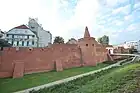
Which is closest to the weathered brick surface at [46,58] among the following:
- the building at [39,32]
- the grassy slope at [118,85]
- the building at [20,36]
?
the grassy slope at [118,85]

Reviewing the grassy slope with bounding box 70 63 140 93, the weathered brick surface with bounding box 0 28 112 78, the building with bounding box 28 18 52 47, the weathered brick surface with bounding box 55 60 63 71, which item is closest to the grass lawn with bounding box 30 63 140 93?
the grassy slope with bounding box 70 63 140 93

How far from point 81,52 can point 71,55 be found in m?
2.51

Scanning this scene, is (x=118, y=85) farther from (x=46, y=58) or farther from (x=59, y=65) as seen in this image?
(x=59, y=65)

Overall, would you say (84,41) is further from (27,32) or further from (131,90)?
(131,90)

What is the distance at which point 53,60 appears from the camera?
71.7ft

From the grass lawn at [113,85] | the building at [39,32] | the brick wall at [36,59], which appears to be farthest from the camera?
the building at [39,32]

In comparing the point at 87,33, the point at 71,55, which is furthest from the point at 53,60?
the point at 87,33

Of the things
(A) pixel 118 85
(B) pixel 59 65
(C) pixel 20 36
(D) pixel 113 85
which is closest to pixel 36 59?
(B) pixel 59 65

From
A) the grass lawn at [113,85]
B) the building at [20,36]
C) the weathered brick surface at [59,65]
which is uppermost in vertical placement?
the building at [20,36]

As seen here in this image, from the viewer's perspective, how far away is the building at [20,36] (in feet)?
128

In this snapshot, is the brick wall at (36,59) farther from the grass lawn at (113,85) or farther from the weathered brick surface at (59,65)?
the grass lawn at (113,85)

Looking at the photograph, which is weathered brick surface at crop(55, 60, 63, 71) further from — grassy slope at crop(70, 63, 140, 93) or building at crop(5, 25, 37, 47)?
building at crop(5, 25, 37, 47)

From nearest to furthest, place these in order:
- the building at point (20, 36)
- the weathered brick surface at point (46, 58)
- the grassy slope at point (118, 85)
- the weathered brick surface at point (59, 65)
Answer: the grassy slope at point (118, 85), the weathered brick surface at point (46, 58), the weathered brick surface at point (59, 65), the building at point (20, 36)

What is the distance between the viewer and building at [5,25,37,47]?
39.1 m
